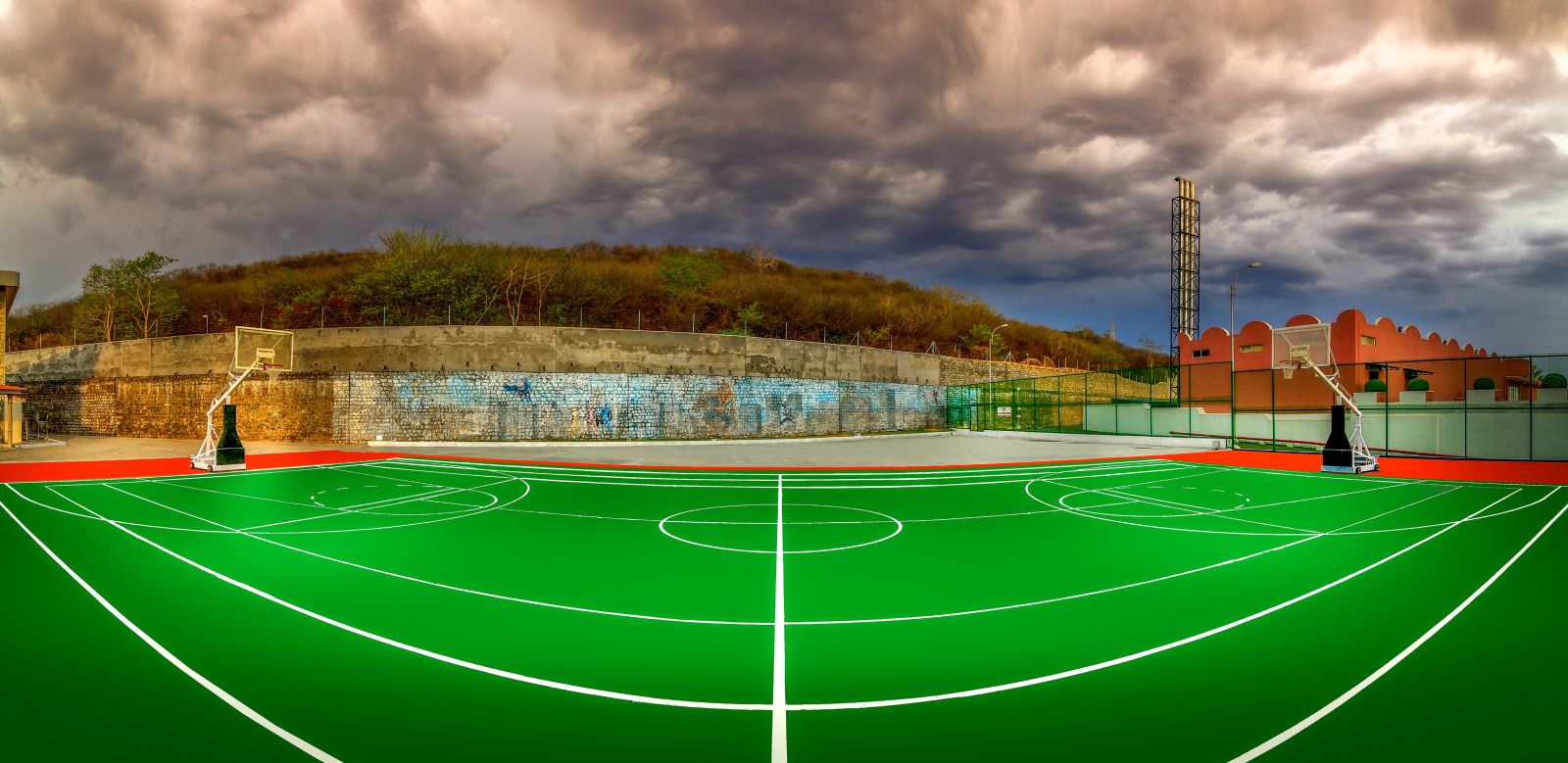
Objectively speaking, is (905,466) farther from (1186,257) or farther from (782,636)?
(1186,257)

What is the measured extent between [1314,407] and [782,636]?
37256 millimetres

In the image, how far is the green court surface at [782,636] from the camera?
161 inches

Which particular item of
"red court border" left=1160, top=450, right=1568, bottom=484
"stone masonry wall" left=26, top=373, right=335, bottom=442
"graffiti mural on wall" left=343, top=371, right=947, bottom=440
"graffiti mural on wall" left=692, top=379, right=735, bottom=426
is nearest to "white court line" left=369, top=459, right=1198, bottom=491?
"red court border" left=1160, top=450, right=1568, bottom=484

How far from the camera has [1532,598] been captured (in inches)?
278

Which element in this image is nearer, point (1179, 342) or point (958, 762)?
point (958, 762)

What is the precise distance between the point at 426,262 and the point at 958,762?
4210 centimetres

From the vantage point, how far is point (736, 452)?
28.1 metres

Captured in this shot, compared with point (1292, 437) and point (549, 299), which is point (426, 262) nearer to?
point (549, 299)

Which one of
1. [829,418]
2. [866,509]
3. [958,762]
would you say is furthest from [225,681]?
[829,418]

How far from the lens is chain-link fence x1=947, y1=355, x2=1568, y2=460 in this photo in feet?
75.4

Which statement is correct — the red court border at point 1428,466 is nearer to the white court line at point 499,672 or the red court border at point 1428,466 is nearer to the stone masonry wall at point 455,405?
the stone masonry wall at point 455,405

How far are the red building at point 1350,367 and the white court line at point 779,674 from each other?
30.2 meters

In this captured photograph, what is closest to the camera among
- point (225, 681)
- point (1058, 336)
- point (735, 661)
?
point (225, 681)

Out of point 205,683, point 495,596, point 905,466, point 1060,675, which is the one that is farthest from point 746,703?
point 905,466
